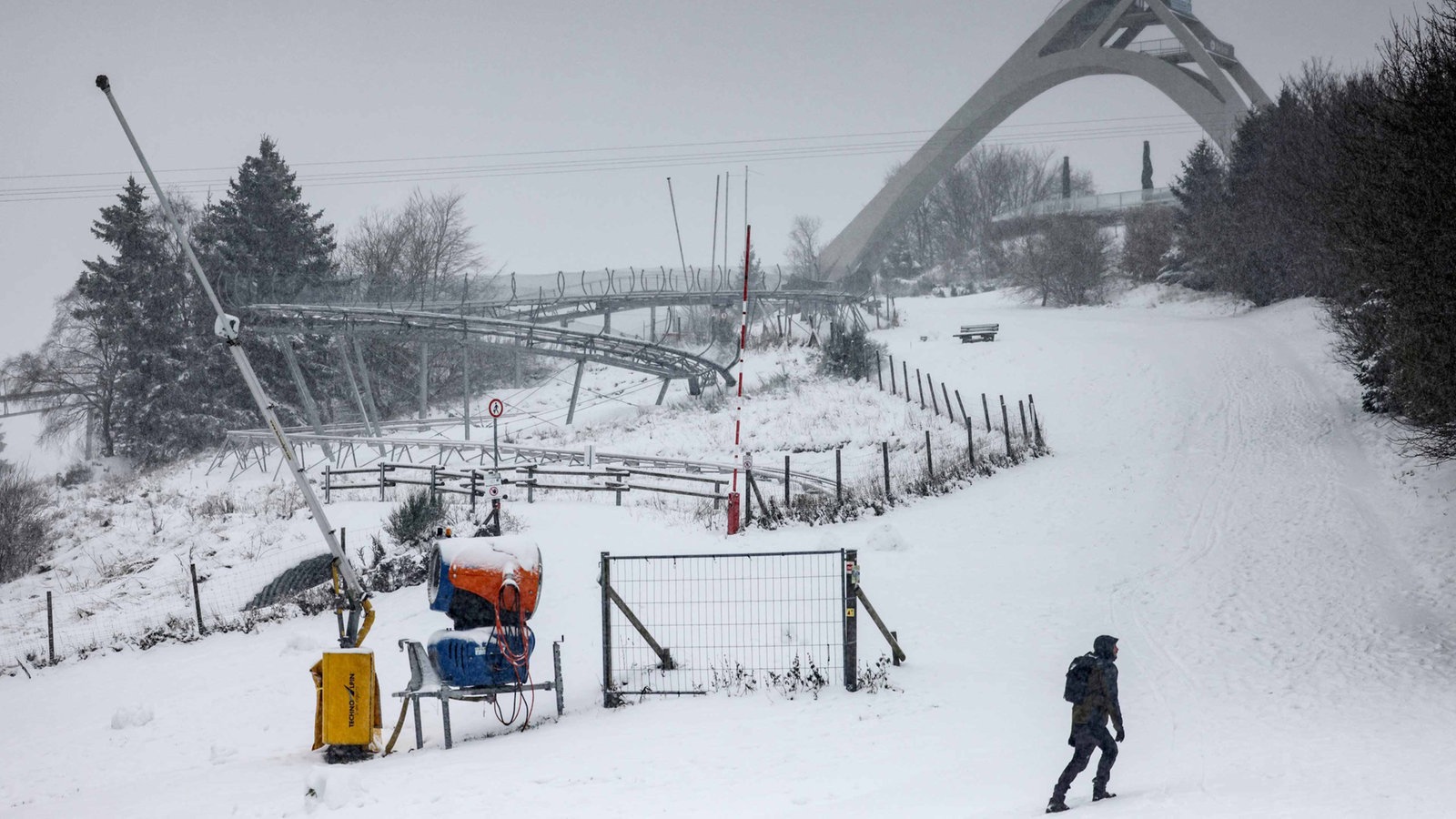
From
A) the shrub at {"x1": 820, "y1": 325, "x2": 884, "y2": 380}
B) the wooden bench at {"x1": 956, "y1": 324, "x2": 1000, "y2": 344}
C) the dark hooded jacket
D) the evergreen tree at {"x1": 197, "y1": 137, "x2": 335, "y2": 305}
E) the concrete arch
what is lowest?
the dark hooded jacket

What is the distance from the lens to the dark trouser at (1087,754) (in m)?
7.05

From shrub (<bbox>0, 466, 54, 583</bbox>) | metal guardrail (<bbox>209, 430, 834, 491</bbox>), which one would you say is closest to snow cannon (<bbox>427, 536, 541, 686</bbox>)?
metal guardrail (<bbox>209, 430, 834, 491</bbox>)

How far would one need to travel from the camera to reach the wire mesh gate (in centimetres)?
1058

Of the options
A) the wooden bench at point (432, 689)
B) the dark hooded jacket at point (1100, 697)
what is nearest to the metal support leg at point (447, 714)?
the wooden bench at point (432, 689)

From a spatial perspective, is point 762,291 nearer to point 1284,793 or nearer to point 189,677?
point 189,677

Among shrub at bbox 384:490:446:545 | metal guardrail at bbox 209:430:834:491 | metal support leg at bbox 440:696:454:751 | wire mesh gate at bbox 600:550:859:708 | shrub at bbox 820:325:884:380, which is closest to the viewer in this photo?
metal support leg at bbox 440:696:454:751

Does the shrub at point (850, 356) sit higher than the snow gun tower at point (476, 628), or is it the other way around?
the shrub at point (850, 356)

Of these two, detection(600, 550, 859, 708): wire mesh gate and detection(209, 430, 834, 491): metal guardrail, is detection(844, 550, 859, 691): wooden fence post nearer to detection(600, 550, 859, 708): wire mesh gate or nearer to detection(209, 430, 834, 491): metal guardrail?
detection(600, 550, 859, 708): wire mesh gate

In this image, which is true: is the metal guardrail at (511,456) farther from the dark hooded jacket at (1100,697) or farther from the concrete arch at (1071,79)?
the concrete arch at (1071,79)

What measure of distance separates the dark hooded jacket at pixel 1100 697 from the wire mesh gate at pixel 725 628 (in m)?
3.07

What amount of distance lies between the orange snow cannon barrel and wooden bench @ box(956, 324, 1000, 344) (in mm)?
41078

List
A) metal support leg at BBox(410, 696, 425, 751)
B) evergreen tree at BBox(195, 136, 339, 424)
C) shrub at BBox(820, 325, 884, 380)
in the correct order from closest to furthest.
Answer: metal support leg at BBox(410, 696, 425, 751), shrub at BBox(820, 325, 884, 380), evergreen tree at BBox(195, 136, 339, 424)

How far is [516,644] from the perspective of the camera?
10.1 meters

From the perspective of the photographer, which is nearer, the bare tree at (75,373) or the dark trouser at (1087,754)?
the dark trouser at (1087,754)
